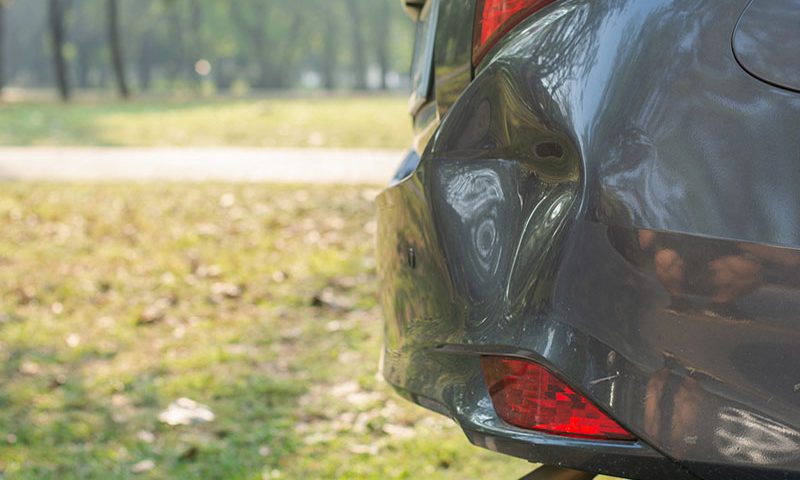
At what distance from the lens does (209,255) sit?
20.7ft

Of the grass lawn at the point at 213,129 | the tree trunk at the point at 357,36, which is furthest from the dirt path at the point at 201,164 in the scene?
the tree trunk at the point at 357,36

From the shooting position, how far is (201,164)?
10.2m

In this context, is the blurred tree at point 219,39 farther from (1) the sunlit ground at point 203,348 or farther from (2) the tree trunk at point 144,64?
(1) the sunlit ground at point 203,348

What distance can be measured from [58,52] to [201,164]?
73.4 feet

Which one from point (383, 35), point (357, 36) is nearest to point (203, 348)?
point (357, 36)

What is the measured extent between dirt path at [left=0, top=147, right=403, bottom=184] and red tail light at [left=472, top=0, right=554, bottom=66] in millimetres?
6896

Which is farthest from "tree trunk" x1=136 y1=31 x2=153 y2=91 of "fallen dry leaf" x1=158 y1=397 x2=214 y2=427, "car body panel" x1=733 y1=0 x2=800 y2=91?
"car body panel" x1=733 y1=0 x2=800 y2=91

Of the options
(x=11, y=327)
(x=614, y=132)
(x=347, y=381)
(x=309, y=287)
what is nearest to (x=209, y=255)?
(x=309, y=287)

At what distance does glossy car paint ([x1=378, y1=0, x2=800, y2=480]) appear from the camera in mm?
1466

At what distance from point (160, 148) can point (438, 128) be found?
34.8 feet

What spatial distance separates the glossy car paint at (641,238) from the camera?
1466 mm

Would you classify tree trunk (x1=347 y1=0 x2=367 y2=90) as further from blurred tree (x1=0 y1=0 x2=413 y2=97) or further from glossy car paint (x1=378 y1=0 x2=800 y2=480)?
glossy car paint (x1=378 y1=0 x2=800 y2=480)

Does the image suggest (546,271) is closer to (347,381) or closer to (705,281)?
(705,281)

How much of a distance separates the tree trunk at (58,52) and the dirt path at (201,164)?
19.7 metres
